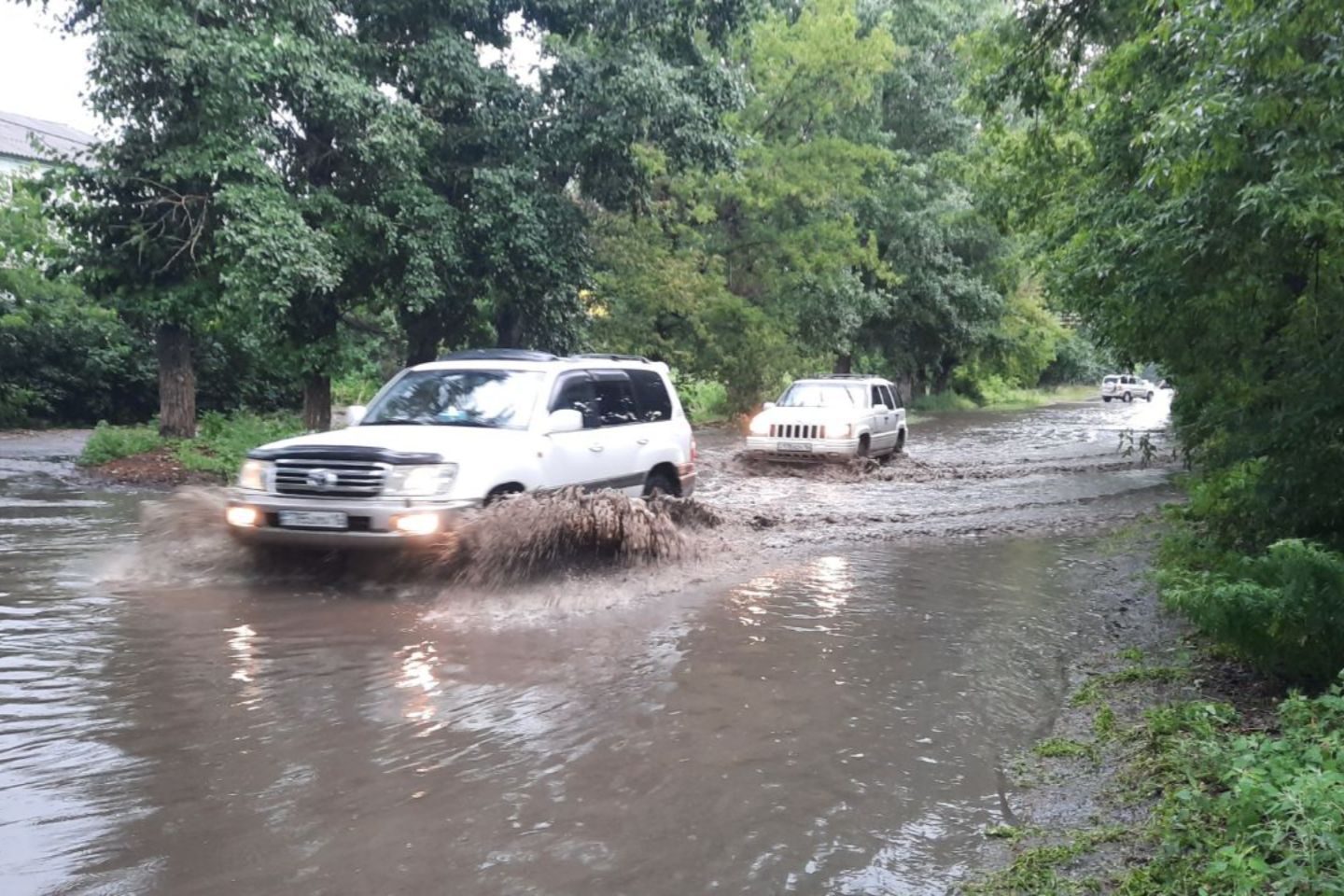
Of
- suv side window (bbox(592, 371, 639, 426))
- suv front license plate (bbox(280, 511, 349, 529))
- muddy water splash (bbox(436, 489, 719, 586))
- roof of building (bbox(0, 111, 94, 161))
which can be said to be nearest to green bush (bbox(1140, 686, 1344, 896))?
muddy water splash (bbox(436, 489, 719, 586))

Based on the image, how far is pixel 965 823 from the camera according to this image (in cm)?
436

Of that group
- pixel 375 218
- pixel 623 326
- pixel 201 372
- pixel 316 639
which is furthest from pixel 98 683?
pixel 623 326

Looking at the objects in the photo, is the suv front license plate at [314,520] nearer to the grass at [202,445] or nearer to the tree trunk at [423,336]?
the grass at [202,445]

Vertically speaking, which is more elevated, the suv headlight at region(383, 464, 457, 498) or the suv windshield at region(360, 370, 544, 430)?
the suv windshield at region(360, 370, 544, 430)

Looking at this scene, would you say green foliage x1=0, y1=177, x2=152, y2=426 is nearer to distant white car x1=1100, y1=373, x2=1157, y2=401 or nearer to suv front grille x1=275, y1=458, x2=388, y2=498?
suv front grille x1=275, y1=458, x2=388, y2=498

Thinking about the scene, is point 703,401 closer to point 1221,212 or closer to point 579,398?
point 579,398

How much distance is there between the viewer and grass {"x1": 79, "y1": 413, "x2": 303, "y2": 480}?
50.5 ft

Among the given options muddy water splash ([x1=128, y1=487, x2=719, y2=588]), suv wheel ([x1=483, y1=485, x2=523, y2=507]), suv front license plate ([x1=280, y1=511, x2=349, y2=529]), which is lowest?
muddy water splash ([x1=128, y1=487, x2=719, y2=588])

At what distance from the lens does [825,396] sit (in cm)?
1934

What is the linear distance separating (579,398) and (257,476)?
2.89 meters

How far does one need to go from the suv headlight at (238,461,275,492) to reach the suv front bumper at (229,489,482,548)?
8 centimetres

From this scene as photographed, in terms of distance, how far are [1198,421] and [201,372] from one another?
21.5 meters

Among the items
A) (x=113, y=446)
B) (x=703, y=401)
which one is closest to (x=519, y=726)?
(x=113, y=446)

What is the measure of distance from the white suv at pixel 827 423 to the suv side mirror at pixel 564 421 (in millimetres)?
9291
